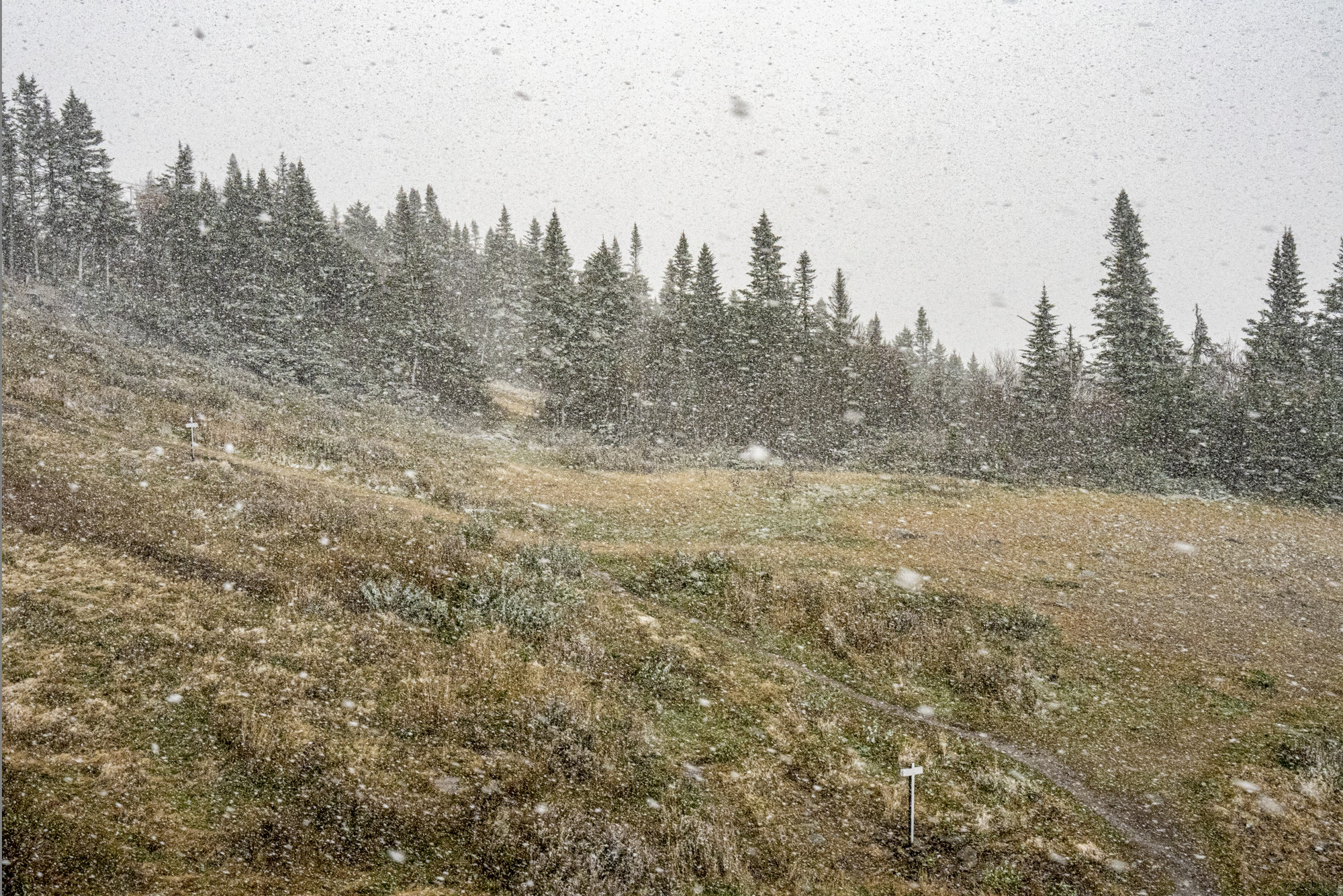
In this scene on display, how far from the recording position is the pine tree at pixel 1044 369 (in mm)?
44500

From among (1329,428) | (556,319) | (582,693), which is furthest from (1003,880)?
(556,319)

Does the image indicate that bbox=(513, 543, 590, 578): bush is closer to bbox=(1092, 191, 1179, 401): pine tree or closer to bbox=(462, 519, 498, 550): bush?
bbox=(462, 519, 498, 550): bush

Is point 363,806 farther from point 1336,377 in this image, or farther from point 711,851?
point 1336,377

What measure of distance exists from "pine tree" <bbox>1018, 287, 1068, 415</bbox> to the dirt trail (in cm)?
3814

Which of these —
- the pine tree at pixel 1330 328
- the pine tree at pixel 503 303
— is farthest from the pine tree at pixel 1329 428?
the pine tree at pixel 503 303

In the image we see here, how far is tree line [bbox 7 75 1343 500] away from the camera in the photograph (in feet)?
125

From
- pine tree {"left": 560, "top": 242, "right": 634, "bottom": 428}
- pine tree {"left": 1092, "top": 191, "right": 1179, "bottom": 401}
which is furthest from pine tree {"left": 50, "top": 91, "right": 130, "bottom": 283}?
pine tree {"left": 1092, "top": 191, "right": 1179, "bottom": 401}

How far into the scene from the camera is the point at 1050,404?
146 feet

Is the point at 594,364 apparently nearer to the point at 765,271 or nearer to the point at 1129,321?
the point at 765,271

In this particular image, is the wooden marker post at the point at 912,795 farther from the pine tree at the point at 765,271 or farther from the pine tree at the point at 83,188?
the pine tree at the point at 83,188

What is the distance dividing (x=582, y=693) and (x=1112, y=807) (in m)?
8.45

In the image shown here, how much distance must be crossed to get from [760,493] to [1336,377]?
3617 centimetres

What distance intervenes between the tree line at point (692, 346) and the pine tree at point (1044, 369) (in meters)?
0.14

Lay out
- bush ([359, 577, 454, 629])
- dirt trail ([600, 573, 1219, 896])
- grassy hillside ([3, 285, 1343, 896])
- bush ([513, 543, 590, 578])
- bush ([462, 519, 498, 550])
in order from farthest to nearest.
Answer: bush ([462, 519, 498, 550]) < bush ([513, 543, 590, 578]) < bush ([359, 577, 454, 629]) < dirt trail ([600, 573, 1219, 896]) < grassy hillside ([3, 285, 1343, 896])
